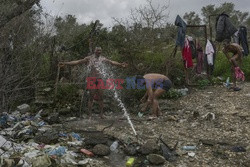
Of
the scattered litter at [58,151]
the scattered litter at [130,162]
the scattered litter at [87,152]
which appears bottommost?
the scattered litter at [130,162]

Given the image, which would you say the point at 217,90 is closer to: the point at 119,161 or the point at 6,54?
the point at 119,161

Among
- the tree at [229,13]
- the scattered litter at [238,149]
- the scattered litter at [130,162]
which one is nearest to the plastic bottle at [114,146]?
the scattered litter at [130,162]

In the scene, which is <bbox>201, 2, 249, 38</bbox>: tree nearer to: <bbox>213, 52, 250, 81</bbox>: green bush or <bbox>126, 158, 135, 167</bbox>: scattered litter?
<bbox>213, 52, 250, 81</bbox>: green bush

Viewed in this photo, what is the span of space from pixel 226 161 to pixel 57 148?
2.84 m

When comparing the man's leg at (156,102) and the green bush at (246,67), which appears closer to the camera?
the man's leg at (156,102)

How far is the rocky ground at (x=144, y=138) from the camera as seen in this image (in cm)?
466

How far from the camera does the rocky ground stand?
466cm

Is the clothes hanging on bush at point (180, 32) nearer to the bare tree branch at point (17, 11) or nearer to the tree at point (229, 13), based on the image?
the bare tree branch at point (17, 11)

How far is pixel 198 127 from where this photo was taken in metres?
6.43

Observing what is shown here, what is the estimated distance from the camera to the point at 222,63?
36.4 ft

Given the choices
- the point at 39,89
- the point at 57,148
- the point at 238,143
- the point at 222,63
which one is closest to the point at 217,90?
the point at 222,63

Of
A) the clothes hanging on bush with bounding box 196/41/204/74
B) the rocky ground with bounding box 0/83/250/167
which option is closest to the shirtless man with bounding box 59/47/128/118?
the rocky ground with bounding box 0/83/250/167

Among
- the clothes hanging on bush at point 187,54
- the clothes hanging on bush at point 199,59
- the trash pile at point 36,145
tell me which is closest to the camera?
the trash pile at point 36,145

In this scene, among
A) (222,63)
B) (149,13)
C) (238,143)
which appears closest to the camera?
(238,143)
